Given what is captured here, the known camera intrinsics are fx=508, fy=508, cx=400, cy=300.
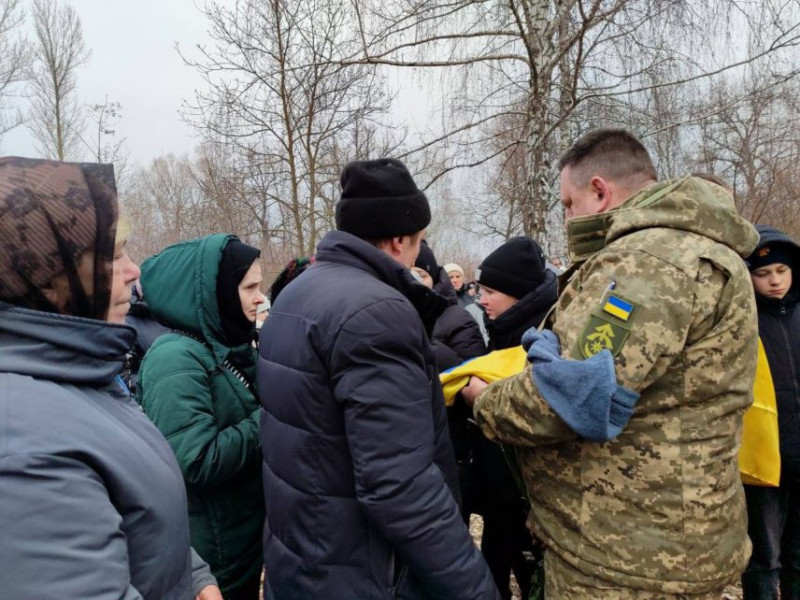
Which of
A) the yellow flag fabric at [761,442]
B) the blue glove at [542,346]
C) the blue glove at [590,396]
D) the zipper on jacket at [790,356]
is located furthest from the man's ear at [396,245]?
the zipper on jacket at [790,356]

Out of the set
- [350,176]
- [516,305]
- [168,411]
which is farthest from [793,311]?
[168,411]

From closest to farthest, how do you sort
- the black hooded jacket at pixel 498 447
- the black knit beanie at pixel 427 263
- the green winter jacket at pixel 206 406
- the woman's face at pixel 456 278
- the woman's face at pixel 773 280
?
the green winter jacket at pixel 206 406
the black hooded jacket at pixel 498 447
the woman's face at pixel 773 280
the black knit beanie at pixel 427 263
the woman's face at pixel 456 278

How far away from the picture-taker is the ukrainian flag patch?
55.9 inches

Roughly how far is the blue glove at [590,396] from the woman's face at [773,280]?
1.81m

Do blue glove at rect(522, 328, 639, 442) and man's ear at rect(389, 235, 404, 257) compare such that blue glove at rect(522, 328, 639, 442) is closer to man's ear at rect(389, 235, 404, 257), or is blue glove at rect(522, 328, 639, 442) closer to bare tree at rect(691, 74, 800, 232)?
man's ear at rect(389, 235, 404, 257)

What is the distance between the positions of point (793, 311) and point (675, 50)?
360 cm

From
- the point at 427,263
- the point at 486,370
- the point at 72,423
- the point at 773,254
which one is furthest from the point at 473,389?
the point at 773,254

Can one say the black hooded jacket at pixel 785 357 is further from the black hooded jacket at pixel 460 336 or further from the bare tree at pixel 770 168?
the bare tree at pixel 770 168

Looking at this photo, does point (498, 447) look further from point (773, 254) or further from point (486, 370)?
point (773, 254)

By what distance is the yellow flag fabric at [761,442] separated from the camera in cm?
212

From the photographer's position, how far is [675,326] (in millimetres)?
1409

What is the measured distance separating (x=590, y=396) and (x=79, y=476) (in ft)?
3.84

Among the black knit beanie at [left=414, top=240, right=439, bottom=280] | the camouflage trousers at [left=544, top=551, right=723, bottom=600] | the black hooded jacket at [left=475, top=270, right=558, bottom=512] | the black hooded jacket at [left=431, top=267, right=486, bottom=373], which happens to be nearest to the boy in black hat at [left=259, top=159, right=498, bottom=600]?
the camouflage trousers at [left=544, top=551, right=723, bottom=600]

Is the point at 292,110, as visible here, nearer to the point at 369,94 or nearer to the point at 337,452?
the point at 369,94
